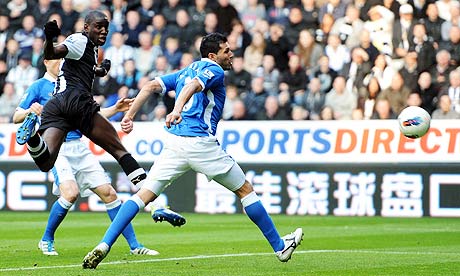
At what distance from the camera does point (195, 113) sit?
998cm

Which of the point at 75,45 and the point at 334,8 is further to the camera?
the point at 334,8

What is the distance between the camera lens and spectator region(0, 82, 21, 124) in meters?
22.5

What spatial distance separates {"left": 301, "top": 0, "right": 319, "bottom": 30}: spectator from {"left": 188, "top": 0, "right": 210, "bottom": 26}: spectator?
224cm

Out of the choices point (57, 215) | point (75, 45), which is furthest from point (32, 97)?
point (75, 45)

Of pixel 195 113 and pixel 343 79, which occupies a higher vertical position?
pixel 195 113

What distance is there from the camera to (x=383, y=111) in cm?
1938

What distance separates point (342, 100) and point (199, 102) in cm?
1041

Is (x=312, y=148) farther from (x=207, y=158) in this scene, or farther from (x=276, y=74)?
(x=207, y=158)

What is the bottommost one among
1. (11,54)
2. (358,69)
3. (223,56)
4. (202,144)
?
(358,69)

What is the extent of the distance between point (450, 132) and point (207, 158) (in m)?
9.29

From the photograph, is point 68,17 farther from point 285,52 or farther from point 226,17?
point 285,52

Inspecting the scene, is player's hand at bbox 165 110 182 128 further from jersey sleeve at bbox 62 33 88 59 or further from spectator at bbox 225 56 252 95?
spectator at bbox 225 56 252 95

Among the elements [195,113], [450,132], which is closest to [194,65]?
[195,113]

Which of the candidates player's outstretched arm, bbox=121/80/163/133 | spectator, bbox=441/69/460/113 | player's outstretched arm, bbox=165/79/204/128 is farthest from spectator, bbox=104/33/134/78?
player's outstretched arm, bbox=165/79/204/128
